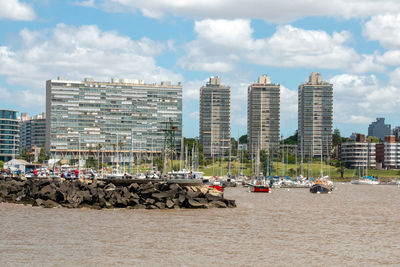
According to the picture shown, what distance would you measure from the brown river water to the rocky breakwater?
2.54 m

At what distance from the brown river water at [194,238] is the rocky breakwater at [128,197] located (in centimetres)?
254

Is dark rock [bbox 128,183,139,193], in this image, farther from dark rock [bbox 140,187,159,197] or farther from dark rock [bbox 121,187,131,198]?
dark rock [bbox 140,187,159,197]

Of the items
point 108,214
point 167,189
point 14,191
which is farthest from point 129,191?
point 14,191

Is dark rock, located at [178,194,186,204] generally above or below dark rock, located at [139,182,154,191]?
below

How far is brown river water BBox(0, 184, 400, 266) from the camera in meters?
30.5

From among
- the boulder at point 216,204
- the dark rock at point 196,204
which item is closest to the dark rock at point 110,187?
the dark rock at point 196,204

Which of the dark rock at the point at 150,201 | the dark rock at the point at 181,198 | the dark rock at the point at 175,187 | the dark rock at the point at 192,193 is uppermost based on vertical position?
the dark rock at the point at 175,187

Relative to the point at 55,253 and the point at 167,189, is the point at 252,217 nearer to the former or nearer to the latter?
the point at 167,189

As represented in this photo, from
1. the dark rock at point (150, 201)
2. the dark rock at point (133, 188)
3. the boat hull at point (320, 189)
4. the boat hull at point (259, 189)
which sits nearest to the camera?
the dark rock at point (150, 201)

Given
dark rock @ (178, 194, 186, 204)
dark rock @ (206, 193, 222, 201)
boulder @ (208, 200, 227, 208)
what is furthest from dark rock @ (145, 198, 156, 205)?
boulder @ (208, 200, 227, 208)

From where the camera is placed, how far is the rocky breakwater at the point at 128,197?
58556mm

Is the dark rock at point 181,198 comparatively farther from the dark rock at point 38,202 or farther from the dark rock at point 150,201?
the dark rock at point 38,202

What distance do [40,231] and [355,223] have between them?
24547mm

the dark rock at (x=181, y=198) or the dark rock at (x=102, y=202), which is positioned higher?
the dark rock at (x=181, y=198)
